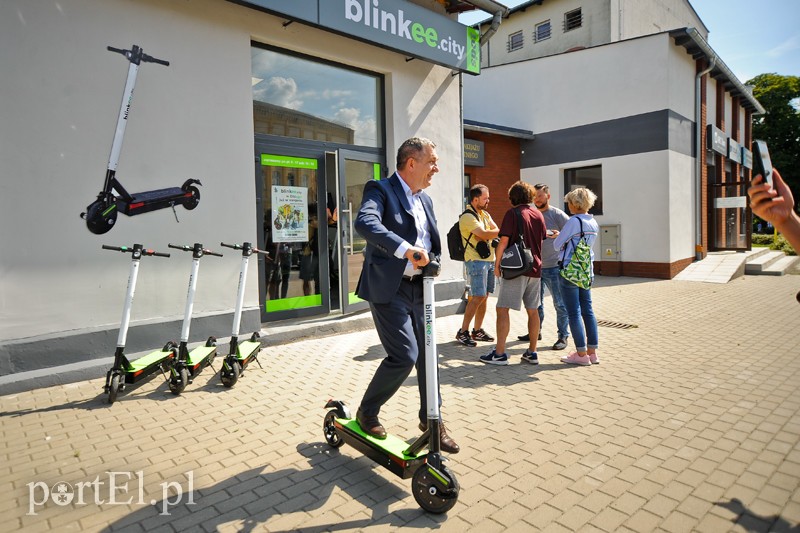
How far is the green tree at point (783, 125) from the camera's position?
35906mm

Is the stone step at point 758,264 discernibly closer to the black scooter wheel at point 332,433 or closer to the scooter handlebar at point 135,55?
the black scooter wheel at point 332,433

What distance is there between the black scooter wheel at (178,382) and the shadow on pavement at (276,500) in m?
1.85

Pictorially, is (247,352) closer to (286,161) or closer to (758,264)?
(286,161)

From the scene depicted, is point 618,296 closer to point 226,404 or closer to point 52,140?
point 226,404

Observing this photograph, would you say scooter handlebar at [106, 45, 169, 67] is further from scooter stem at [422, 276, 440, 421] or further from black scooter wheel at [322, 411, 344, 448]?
scooter stem at [422, 276, 440, 421]

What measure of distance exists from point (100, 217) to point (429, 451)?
4.58 meters

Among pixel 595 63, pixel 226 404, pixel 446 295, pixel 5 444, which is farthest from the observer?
pixel 595 63

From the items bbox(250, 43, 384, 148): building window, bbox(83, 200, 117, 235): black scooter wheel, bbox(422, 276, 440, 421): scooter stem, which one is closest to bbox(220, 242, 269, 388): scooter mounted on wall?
bbox(83, 200, 117, 235): black scooter wheel

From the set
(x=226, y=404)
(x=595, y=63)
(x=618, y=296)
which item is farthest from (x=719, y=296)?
(x=226, y=404)

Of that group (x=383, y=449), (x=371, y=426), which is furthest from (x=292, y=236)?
(x=383, y=449)

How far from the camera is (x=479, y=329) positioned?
711cm

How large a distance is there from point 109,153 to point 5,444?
3.13 meters

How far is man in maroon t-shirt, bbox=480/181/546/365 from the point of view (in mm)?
5738

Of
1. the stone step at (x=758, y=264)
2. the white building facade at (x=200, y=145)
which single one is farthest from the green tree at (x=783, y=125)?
the white building facade at (x=200, y=145)
